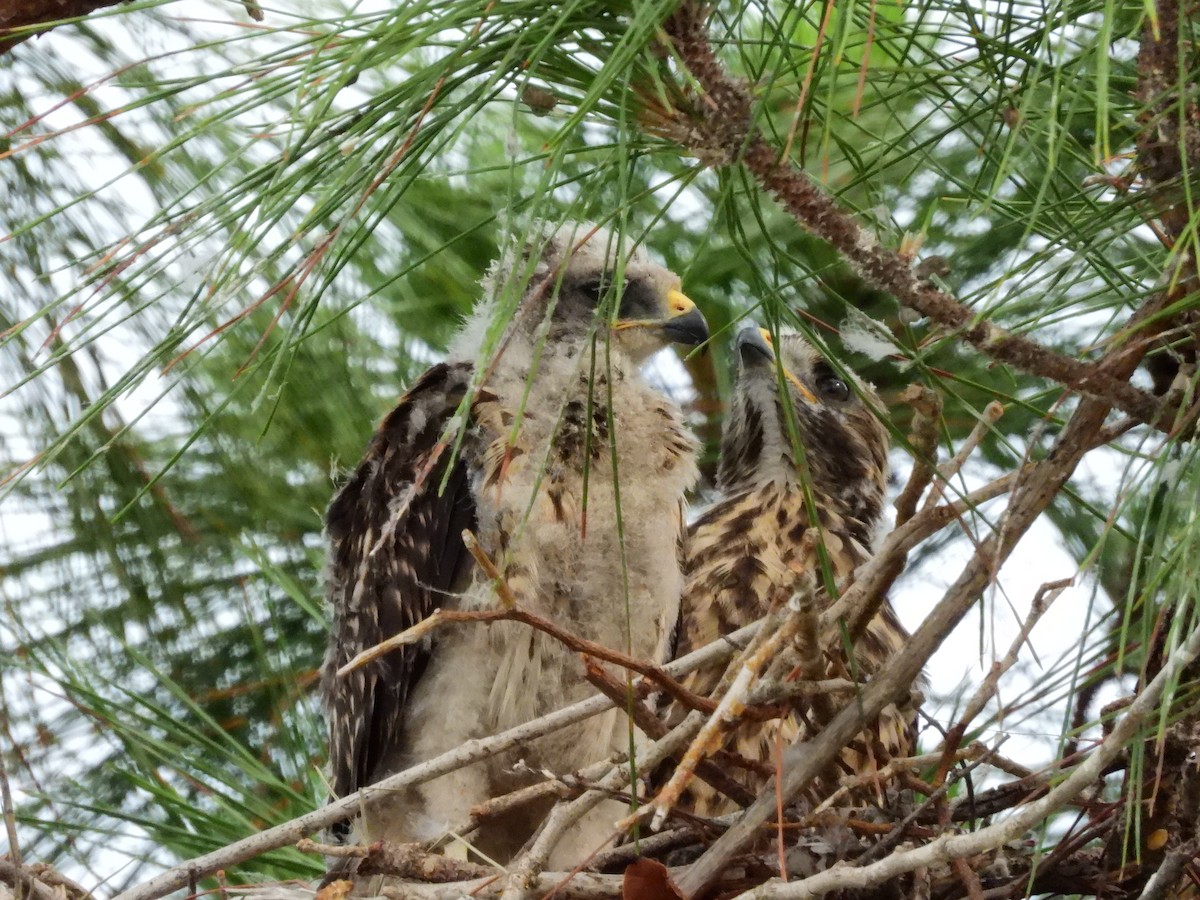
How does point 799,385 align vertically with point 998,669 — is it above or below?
above

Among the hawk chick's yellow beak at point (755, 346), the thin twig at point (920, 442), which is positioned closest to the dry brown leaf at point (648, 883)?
the thin twig at point (920, 442)

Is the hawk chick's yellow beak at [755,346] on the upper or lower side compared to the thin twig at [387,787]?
upper

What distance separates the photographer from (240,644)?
3629 millimetres

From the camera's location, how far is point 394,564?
292 centimetres

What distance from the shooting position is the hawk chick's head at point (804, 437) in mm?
3605

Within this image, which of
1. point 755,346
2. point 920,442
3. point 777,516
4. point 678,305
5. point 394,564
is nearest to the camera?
point 920,442

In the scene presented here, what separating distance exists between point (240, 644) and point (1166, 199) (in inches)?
95.2

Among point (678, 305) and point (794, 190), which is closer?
point (794, 190)

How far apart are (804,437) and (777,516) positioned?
35cm

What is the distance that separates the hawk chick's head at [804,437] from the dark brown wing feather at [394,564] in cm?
93

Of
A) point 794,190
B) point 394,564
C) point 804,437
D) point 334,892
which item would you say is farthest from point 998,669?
point 804,437

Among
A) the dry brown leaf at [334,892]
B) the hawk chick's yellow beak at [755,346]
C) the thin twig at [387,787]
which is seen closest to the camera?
the thin twig at [387,787]

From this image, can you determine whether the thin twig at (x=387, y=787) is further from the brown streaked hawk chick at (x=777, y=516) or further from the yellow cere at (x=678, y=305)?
the yellow cere at (x=678, y=305)

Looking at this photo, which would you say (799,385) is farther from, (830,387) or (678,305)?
(678,305)
